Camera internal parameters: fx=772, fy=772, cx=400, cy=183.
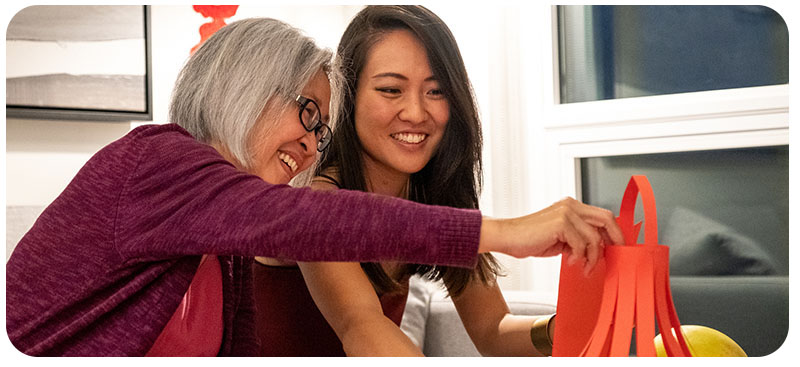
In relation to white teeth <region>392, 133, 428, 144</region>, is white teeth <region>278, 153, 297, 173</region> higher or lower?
lower

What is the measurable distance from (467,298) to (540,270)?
1.16m

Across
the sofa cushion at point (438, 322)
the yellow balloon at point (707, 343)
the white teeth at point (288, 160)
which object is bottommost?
the sofa cushion at point (438, 322)

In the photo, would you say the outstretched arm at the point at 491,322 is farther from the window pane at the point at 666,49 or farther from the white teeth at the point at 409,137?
the window pane at the point at 666,49

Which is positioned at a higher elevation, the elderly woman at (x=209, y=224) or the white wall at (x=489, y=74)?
the white wall at (x=489, y=74)

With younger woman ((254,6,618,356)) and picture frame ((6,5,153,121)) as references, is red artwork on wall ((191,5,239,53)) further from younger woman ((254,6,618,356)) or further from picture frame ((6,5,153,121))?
younger woman ((254,6,618,356))

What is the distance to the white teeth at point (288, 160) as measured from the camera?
44.0 inches

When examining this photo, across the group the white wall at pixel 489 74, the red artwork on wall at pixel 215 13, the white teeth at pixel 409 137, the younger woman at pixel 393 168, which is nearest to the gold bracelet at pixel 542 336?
the younger woman at pixel 393 168

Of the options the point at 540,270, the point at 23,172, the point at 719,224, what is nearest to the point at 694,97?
the point at 719,224

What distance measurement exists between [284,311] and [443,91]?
1.70 ft

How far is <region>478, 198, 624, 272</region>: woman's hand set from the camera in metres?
0.78

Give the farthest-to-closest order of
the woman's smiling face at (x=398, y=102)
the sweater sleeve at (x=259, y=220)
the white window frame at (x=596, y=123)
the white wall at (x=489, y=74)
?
1. the white wall at (x=489, y=74)
2. the white window frame at (x=596, y=123)
3. the woman's smiling face at (x=398, y=102)
4. the sweater sleeve at (x=259, y=220)

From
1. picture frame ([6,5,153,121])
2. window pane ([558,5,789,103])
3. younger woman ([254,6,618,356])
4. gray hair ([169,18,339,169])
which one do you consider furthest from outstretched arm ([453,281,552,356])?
picture frame ([6,5,153,121])

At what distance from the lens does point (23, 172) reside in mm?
2457

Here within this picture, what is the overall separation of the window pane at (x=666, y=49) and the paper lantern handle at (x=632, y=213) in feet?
5.67
